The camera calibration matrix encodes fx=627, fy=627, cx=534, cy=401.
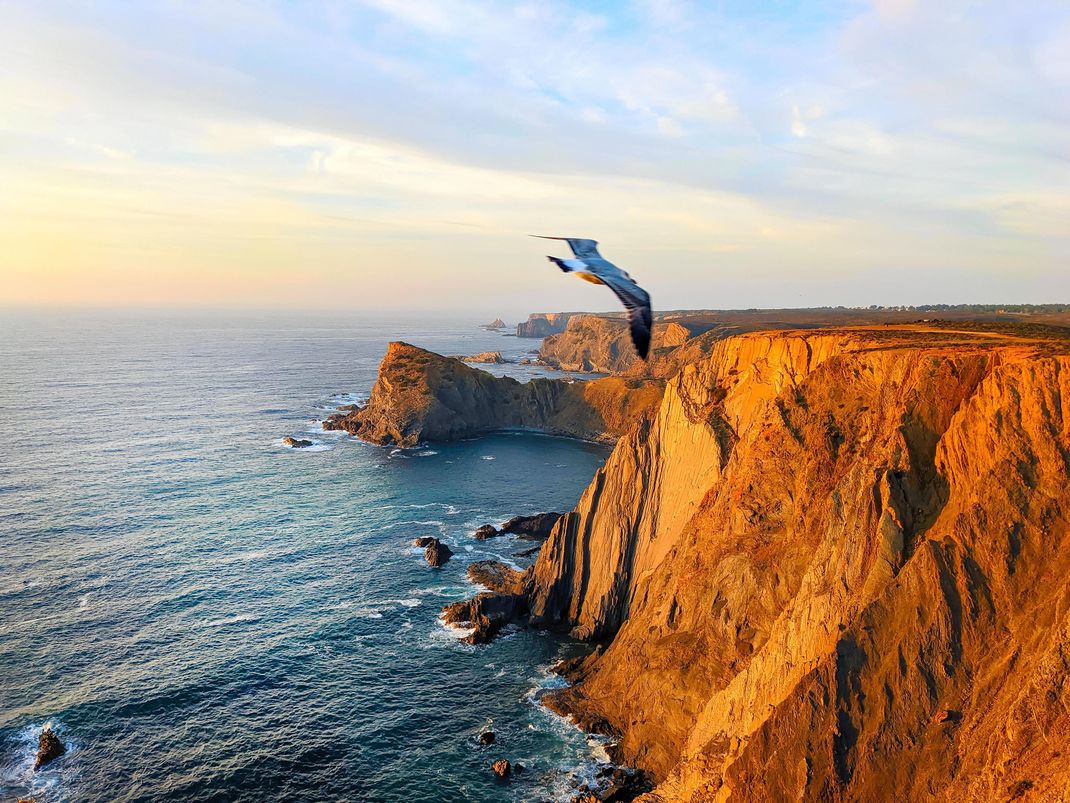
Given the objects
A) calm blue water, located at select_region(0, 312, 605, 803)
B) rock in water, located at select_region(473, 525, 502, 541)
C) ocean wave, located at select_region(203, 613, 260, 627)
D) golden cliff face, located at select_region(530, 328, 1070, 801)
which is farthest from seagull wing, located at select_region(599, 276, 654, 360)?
rock in water, located at select_region(473, 525, 502, 541)

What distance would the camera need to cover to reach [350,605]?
53562 millimetres

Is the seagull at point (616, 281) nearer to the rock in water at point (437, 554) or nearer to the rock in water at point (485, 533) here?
the rock in water at point (437, 554)

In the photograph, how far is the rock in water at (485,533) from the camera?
70.2 metres

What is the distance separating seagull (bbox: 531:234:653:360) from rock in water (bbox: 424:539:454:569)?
5109 centimetres

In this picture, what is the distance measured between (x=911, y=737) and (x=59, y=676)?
50170mm

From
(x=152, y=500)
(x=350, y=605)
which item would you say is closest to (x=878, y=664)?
(x=350, y=605)

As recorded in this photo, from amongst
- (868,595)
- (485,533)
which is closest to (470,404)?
(485,533)

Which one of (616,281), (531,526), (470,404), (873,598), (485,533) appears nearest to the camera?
(616,281)

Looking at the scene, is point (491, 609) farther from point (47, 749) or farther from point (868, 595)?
point (868, 595)

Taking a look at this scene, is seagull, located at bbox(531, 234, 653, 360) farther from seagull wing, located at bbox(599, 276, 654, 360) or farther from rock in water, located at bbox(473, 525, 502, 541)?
rock in water, located at bbox(473, 525, 502, 541)

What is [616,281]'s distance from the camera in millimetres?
13047

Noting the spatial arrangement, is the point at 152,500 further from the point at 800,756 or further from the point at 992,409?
the point at 992,409

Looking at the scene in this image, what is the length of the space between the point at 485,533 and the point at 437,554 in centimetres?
934

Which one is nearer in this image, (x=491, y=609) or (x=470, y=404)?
(x=491, y=609)
